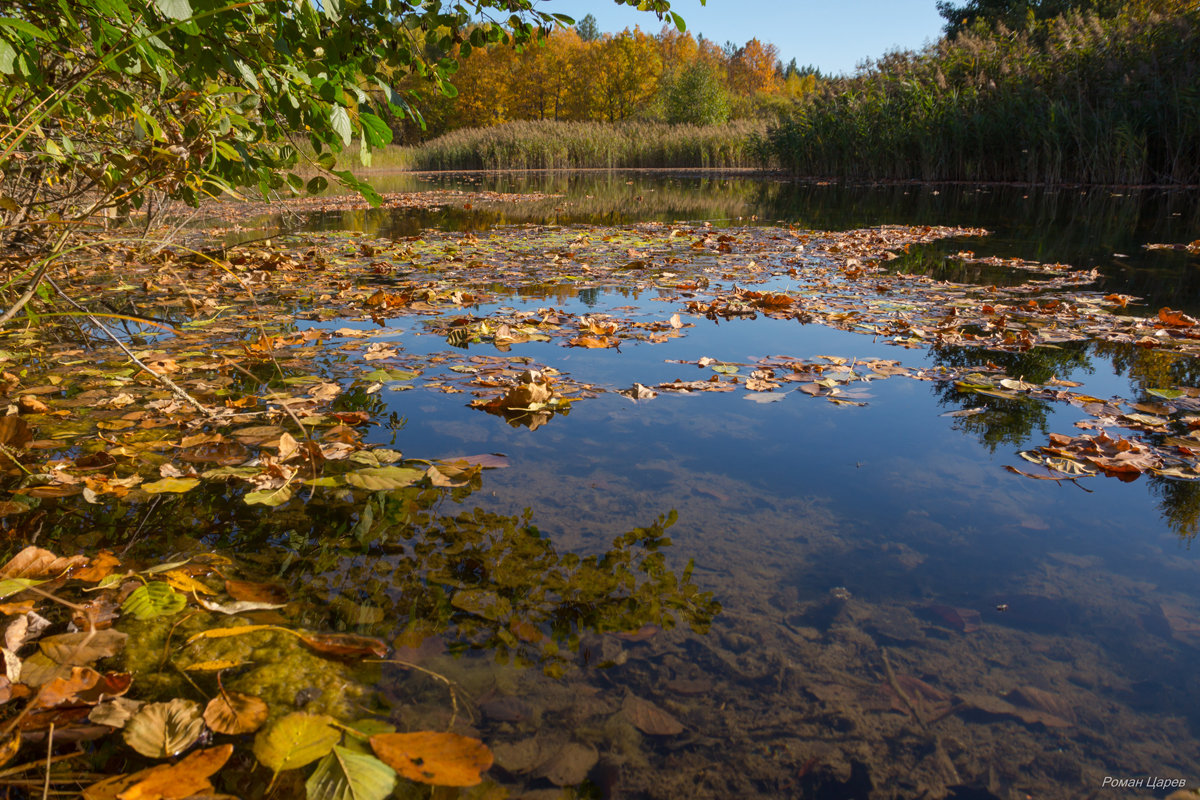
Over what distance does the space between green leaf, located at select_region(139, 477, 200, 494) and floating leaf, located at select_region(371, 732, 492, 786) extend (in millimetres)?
1079

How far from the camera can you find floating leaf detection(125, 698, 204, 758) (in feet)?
2.97

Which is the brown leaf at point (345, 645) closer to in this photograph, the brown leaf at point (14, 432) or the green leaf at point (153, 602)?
the green leaf at point (153, 602)

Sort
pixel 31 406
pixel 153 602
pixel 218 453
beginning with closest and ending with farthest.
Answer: pixel 153 602 → pixel 218 453 → pixel 31 406

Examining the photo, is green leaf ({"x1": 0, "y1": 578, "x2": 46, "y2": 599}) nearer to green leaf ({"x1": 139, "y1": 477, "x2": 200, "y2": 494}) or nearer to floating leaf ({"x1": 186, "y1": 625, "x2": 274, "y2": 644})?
floating leaf ({"x1": 186, "y1": 625, "x2": 274, "y2": 644})

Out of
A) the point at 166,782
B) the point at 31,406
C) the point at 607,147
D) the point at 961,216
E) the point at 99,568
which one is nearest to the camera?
the point at 166,782

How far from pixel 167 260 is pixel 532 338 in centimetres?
409

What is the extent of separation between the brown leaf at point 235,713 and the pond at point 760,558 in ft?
0.65

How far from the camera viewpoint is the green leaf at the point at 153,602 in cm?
117

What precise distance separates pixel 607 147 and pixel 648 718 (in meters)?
28.6

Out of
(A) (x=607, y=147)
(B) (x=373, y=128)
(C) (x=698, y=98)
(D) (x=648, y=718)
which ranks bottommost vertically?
(D) (x=648, y=718)

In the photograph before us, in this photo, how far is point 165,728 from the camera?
37.2 inches

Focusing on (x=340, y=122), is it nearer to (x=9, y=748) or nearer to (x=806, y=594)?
(x=9, y=748)

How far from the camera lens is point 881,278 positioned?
4.98 m

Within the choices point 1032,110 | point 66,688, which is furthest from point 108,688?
point 1032,110
